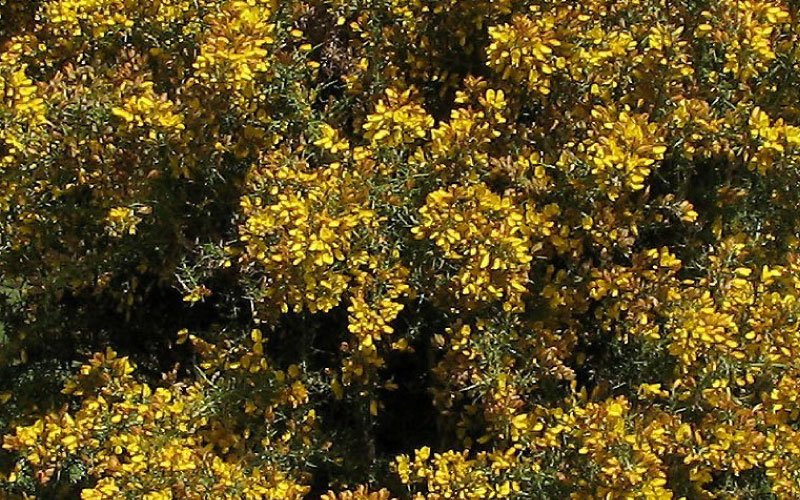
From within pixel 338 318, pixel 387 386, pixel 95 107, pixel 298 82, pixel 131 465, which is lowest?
pixel 131 465

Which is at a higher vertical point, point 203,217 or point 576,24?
point 576,24

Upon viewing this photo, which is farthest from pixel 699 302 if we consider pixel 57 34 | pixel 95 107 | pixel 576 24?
pixel 57 34

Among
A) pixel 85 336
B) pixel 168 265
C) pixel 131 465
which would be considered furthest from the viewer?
pixel 85 336

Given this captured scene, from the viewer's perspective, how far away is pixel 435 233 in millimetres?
2988

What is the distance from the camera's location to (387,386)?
135 inches

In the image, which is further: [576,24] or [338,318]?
[338,318]

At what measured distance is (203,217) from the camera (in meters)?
3.43

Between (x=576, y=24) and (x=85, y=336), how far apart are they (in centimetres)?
206

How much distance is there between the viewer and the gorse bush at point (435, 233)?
10.1 ft

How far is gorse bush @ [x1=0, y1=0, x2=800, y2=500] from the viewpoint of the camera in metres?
3.07

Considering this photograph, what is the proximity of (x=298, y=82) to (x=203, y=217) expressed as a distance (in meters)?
0.52

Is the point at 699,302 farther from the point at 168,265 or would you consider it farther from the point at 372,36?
the point at 168,265

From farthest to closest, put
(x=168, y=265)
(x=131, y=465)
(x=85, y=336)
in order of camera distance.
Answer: (x=85, y=336) → (x=168, y=265) → (x=131, y=465)

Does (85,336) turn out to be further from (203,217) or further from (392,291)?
(392,291)
